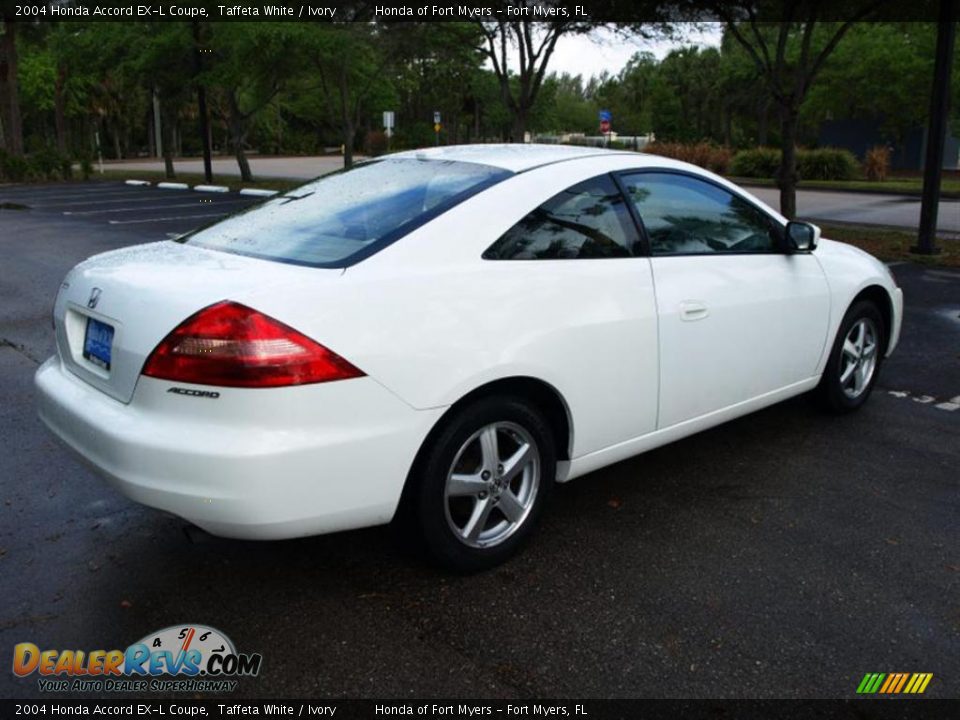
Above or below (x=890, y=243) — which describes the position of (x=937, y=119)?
above

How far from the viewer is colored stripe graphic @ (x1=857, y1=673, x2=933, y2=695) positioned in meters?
2.55

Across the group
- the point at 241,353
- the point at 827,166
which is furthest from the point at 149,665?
the point at 827,166

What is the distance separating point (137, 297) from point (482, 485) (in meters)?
1.34

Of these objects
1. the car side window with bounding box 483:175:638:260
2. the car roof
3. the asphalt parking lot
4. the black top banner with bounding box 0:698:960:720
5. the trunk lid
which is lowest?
the black top banner with bounding box 0:698:960:720

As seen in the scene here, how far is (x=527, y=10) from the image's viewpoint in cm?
1476

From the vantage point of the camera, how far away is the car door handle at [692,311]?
368 centimetres

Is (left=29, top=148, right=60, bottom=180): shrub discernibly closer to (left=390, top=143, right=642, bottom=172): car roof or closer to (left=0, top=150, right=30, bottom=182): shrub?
(left=0, top=150, right=30, bottom=182): shrub

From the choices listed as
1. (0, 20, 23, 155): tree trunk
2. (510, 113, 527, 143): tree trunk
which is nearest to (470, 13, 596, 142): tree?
(510, 113, 527, 143): tree trunk

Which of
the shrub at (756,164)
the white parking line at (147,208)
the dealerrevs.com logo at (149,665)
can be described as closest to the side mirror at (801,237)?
the dealerrevs.com logo at (149,665)

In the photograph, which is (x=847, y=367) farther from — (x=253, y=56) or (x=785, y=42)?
(x=253, y=56)

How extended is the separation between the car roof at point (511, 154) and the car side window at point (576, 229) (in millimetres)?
198

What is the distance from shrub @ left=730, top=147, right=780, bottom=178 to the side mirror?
85.2ft

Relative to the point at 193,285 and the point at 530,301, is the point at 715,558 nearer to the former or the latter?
the point at 530,301

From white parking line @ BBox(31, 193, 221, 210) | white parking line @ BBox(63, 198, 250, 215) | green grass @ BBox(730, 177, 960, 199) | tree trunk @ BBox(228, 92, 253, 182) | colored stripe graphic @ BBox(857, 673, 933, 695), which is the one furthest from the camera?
tree trunk @ BBox(228, 92, 253, 182)
